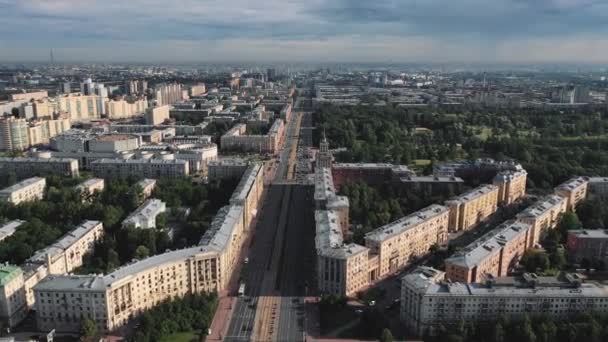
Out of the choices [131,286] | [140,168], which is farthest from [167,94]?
[131,286]

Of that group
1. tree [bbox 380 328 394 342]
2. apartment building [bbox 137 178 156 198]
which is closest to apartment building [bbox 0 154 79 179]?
apartment building [bbox 137 178 156 198]

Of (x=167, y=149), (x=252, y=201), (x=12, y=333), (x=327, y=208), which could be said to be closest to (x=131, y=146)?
(x=167, y=149)

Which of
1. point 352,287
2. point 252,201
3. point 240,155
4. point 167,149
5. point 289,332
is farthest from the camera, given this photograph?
point 240,155

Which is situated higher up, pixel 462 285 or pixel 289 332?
pixel 462 285

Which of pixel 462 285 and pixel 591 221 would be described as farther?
pixel 591 221

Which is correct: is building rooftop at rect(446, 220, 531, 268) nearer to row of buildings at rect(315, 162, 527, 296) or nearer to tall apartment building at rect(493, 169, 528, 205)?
row of buildings at rect(315, 162, 527, 296)

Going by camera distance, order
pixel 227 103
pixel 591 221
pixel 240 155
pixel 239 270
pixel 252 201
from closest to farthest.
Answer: pixel 239 270 → pixel 591 221 → pixel 252 201 → pixel 240 155 → pixel 227 103

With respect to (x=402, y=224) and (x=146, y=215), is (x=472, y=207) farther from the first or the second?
(x=146, y=215)

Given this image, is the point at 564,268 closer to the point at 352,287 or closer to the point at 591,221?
the point at 591,221
